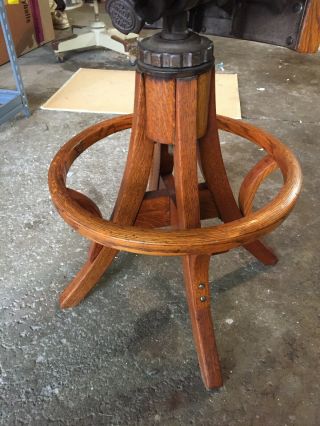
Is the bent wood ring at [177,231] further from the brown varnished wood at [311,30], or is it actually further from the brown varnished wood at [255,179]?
the brown varnished wood at [311,30]

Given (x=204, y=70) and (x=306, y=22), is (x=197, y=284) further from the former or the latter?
(x=306, y=22)

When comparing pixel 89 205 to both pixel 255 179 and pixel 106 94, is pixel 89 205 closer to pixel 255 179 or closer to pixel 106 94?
pixel 255 179

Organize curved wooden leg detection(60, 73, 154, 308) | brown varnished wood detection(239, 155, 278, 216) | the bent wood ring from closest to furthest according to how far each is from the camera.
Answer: the bent wood ring
curved wooden leg detection(60, 73, 154, 308)
brown varnished wood detection(239, 155, 278, 216)

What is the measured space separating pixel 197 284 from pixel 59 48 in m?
2.40

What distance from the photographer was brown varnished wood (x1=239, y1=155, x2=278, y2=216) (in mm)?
914

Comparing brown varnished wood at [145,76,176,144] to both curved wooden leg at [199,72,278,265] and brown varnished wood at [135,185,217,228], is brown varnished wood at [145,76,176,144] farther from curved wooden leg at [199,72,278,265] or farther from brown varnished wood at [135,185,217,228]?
brown varnished wood at [135,185,217,228]

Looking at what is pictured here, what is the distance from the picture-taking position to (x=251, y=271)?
3.89 feet

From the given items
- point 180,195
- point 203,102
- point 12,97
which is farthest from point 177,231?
point 12,97

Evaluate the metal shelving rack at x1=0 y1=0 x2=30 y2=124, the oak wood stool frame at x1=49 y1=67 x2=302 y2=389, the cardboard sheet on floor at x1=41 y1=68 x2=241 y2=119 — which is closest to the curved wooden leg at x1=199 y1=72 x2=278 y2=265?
the oak wood stool frame at x1=49 y1=67 x2=302 y2=389

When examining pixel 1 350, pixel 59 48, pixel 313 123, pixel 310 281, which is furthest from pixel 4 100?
pixel 310 281

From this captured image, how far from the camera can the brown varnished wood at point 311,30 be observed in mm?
661

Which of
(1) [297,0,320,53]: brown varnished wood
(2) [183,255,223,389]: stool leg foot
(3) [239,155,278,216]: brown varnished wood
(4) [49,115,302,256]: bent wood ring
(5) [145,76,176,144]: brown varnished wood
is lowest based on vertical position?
(2) [183,255,223,389]: stool leg foot

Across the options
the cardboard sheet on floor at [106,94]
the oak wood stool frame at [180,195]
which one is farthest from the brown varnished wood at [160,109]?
the cardboard sheet on floor at [106,94]

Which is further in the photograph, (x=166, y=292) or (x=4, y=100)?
(x=4, y=100)
